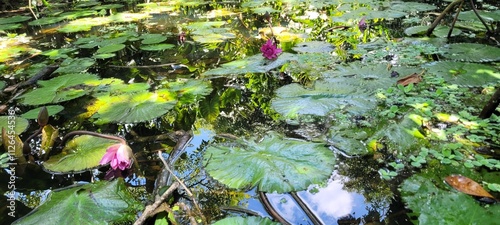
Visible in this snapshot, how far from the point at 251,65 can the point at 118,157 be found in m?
1.43

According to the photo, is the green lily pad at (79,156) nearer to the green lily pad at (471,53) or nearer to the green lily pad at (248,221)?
the green lily pad at (248,221)

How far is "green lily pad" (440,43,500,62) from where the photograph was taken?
7.56ft

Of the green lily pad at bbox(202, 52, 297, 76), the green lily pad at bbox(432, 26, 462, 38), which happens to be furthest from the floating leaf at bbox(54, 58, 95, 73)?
the green lily pad at bbox(432, 26, 462, 38)

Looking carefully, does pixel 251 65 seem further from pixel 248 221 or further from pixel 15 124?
pixel 248 221

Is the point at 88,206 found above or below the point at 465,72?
below

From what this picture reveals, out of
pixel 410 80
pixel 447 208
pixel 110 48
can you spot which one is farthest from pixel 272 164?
pixel 110 48

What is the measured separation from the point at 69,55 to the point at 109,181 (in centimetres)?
240

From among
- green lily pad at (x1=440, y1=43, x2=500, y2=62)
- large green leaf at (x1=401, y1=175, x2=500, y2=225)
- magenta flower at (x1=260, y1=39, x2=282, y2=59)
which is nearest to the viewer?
large green leaf at (x1=401, y1=175, x2=500, y2=225)

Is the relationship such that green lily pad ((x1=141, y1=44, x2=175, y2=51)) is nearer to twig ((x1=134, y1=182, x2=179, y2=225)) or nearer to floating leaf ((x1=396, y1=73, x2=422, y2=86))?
floating leaf ((x1=396, y1=73, x2=422, y2=86))

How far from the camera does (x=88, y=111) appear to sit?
209cm

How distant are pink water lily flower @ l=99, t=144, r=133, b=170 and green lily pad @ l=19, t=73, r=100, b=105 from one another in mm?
949

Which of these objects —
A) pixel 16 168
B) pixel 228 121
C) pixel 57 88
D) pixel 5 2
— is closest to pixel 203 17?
pixel 57 88

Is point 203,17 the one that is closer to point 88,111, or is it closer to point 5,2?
point 88,111

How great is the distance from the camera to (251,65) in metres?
2.59
